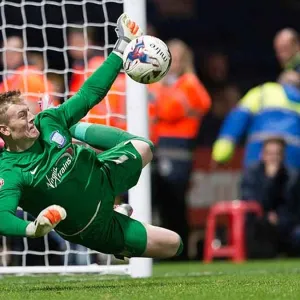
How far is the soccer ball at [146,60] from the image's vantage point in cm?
713

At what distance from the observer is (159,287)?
6.81 meters

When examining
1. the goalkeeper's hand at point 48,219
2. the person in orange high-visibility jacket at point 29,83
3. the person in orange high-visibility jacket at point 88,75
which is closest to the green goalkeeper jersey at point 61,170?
the goalkeeper's hand at point 48,219

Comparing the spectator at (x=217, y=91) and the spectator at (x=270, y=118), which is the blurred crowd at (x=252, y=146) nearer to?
the spectator at (x=270, y=118)

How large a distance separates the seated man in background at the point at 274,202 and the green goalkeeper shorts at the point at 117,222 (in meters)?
4.10

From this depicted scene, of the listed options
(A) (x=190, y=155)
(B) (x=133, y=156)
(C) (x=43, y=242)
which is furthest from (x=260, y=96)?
(B) (x=133, y=156)

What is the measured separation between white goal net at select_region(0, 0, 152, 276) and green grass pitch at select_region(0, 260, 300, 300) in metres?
0.42

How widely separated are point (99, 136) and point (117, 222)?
613 millimetres

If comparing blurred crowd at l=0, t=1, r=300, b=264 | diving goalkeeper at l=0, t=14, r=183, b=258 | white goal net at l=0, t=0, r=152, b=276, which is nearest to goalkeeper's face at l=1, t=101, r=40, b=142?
diving goalkeeper at l=0, t=14, r=183, b=258

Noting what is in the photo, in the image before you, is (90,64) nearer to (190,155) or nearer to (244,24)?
(190,155)

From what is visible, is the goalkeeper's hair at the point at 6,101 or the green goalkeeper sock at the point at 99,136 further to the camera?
the green goalkeeper sock at the point at 99,136

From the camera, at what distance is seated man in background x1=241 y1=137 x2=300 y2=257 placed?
37.2ft

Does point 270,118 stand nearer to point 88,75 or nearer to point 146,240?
point 88,75

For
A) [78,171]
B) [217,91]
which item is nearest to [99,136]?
[78,171]

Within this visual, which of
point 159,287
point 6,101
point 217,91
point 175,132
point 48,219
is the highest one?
point 217,91
